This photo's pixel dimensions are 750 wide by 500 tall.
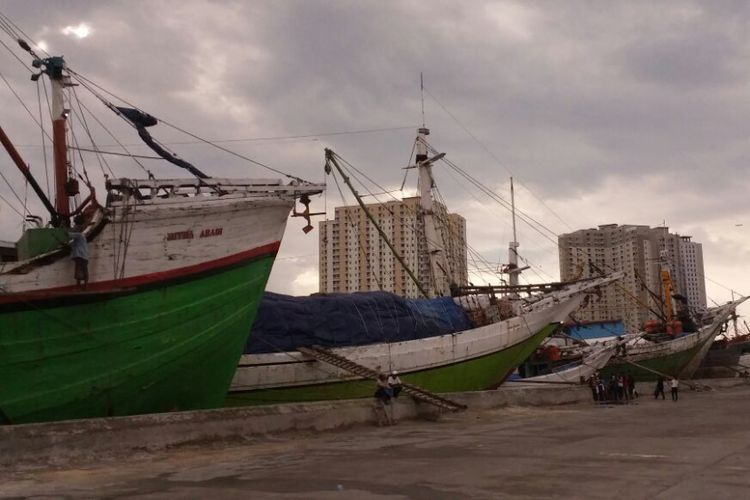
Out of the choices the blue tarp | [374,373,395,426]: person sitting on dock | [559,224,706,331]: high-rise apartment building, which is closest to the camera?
[374,373,395,426]: person sitting on dock

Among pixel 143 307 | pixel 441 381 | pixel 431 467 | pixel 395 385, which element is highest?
pixel 143 307

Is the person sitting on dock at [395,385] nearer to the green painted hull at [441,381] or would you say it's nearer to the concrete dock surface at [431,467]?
the concrete dock surface at [431,467]

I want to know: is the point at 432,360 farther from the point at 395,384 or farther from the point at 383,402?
the point at 383,402

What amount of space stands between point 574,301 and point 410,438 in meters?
16.7

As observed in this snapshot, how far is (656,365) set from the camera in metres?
41.2

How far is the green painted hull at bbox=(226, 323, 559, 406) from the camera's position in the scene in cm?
1741

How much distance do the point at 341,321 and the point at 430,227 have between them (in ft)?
33.5

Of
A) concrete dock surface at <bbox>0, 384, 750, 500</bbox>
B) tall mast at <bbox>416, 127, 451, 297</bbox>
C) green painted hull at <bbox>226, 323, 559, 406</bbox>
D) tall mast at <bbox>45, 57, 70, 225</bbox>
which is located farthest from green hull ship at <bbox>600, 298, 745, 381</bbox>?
tall mast at <bbox>45, 57, 70, 225</bbox>

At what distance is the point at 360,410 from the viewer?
607 inches

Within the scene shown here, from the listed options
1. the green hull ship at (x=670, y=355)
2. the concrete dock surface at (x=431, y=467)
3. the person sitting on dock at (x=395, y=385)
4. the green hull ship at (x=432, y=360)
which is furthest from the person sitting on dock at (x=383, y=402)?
the green hull ship at (x=670, y=355)

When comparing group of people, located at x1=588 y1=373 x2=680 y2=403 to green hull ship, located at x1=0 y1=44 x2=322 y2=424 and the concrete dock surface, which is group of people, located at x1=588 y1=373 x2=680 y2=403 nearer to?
the concrete dock surface

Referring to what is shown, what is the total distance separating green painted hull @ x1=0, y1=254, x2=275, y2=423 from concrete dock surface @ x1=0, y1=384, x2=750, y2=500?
220 cm

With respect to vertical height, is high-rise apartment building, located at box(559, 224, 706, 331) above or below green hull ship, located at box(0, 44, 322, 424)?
above

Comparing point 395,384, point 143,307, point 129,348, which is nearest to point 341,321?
point 395,384
